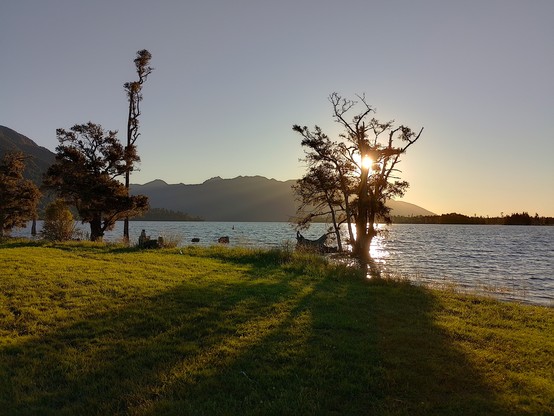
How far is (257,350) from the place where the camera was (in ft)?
23.1

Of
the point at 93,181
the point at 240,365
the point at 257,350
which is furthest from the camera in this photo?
the point at 93,181

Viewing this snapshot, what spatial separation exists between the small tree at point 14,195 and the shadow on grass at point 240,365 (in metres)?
33.8

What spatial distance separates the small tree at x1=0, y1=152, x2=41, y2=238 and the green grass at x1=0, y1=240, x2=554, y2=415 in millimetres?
28571

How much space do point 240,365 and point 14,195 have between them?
38.5 meters

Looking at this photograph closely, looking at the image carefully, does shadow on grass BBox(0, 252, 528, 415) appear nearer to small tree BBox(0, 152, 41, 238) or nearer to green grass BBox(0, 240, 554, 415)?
green grass BBox(0, 240, 554, 415)

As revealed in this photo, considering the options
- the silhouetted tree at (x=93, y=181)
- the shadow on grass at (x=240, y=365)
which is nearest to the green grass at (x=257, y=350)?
the shadow on grass at (x=240, y=365)

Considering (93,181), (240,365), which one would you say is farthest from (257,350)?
(93,181)

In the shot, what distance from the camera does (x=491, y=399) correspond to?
5.55m

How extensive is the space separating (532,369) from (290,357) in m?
4.03

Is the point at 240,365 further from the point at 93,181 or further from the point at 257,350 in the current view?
the point at 93,181

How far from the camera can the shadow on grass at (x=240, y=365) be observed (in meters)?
5.23

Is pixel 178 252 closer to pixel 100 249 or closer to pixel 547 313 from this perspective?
pixel 100 249

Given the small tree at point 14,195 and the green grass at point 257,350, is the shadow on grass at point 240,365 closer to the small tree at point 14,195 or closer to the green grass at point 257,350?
the green grass at point 257,350

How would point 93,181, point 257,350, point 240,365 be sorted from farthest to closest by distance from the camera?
point 93,181 < point 257,350 < point 240,365
